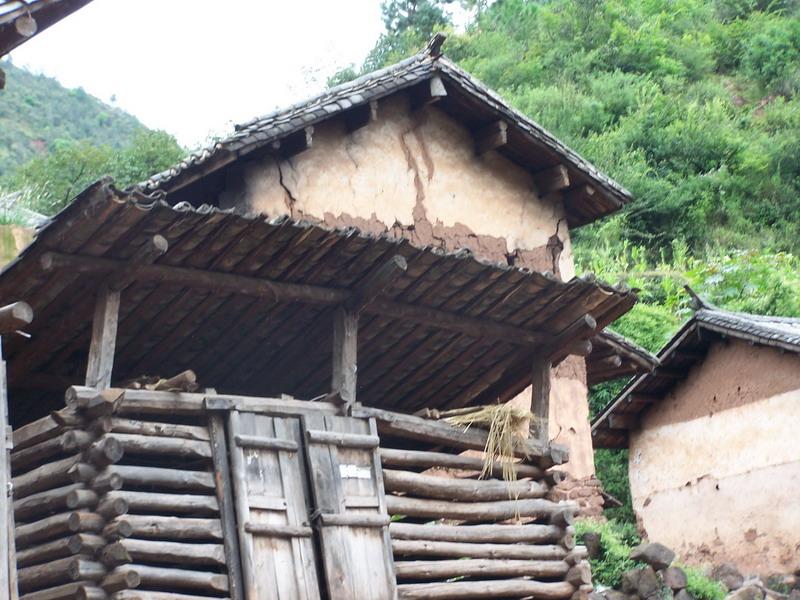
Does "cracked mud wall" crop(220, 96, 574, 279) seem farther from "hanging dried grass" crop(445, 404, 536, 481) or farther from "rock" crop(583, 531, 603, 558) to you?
"rock" crop(583, 531, 603, 558)

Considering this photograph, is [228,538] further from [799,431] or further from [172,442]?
[799,431]

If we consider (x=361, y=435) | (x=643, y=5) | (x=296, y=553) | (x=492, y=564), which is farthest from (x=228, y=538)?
(x=643, y=5)

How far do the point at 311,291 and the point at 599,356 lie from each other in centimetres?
615

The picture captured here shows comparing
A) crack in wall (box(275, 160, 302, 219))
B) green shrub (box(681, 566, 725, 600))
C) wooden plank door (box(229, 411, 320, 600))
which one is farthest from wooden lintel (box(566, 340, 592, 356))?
green shrub (box(681, 566, 725, 600))

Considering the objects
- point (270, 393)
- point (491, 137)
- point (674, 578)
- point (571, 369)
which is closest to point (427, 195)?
point (491, 137)

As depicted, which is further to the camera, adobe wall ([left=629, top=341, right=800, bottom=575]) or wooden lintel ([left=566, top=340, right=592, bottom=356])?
adobe wall ([left=629, top=341, right=800, bottom=575])

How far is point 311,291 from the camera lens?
9422mm

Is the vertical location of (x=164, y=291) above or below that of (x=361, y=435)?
above

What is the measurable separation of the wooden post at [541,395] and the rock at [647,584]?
3764mm

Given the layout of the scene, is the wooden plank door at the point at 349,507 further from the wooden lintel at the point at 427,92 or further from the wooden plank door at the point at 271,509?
the wooden lintel at the point at 427,92

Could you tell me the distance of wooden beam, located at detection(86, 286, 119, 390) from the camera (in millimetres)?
8422

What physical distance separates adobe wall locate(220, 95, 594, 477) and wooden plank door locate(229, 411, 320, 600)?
3672 millimetres

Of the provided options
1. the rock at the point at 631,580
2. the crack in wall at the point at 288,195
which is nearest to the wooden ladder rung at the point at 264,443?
the crack in wall at the point at 288,195

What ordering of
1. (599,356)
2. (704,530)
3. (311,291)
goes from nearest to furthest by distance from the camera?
(311,291) → (599,356) → (704,530)
